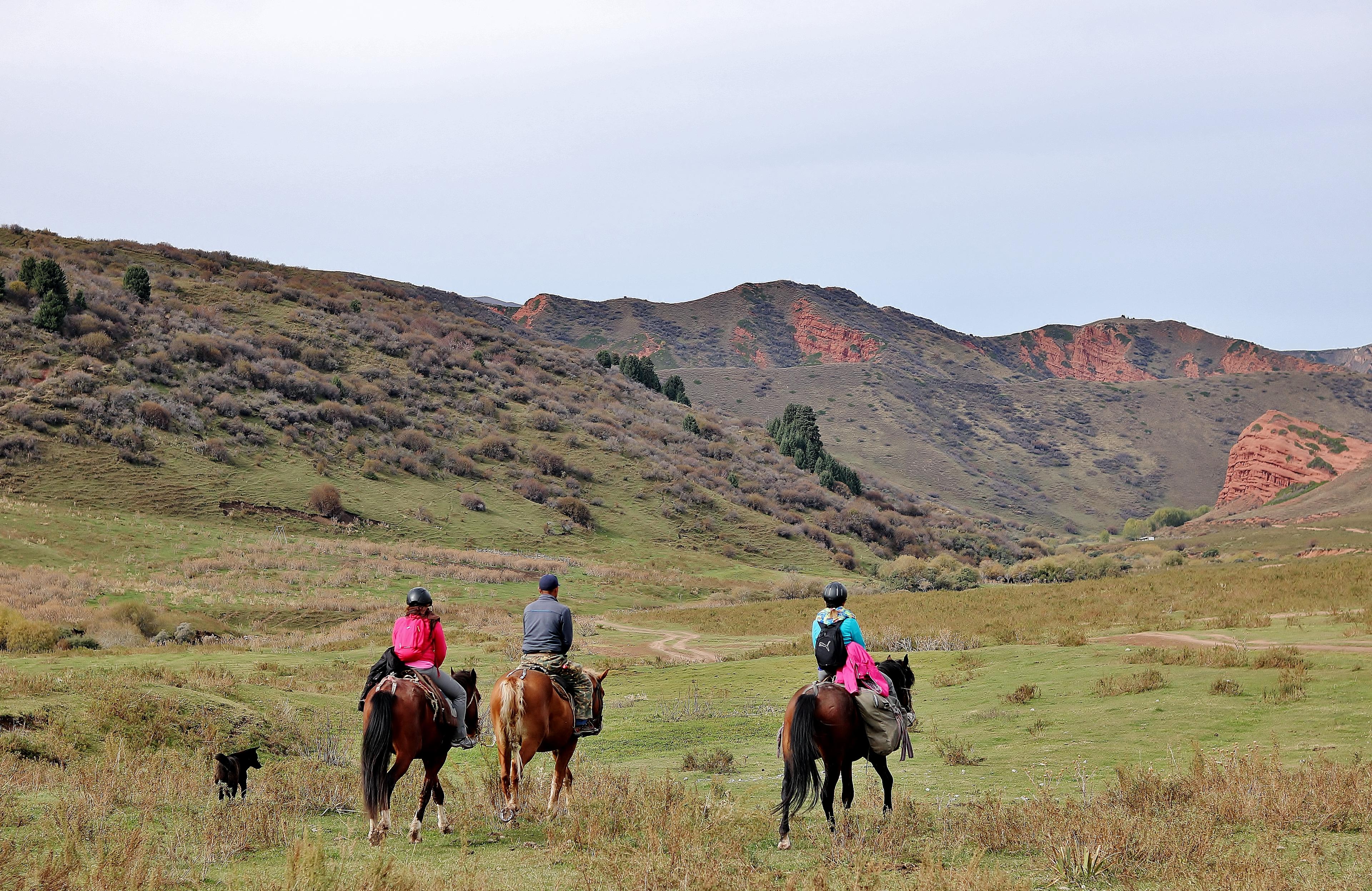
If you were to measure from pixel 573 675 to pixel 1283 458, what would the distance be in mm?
128169

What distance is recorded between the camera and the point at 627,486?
77.9 metres

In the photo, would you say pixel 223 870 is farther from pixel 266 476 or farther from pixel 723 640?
pixel 266 476

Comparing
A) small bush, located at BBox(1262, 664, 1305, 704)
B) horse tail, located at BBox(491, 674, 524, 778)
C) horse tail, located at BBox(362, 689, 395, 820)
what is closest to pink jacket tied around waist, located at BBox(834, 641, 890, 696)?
horse tail, located at BBox(491, 674, 524, 778)

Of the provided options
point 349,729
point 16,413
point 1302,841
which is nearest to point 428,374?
point 16,413

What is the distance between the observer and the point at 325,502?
5816 centimetres

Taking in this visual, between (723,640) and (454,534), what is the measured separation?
92.8 ft

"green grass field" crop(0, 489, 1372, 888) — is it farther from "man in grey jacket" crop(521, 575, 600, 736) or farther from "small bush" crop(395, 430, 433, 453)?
"small bush" crop(395, 430, 433, 453)

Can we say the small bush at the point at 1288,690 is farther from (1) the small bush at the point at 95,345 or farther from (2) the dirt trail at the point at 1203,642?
(1) the small bush at the point at 95,345

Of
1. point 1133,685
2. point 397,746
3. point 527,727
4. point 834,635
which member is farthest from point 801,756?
point 1133,685

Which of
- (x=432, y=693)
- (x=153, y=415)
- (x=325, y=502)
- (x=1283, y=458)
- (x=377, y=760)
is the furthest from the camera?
(x=1283, y=458)

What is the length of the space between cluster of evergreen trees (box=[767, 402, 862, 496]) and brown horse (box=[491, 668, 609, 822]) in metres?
86.2

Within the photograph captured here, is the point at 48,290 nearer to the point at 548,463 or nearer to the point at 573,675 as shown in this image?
the point at 548,463

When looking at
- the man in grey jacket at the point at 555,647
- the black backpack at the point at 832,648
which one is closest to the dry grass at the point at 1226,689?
the black backpack at the point at 832,648

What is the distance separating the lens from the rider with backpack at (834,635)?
989 cm
